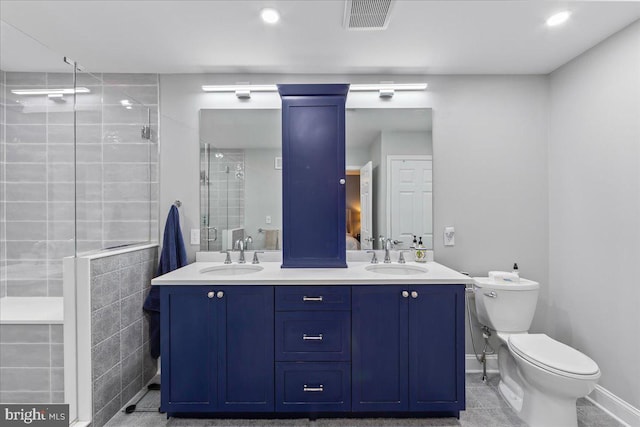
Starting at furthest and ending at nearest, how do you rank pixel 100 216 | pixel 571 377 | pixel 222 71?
pixel 222 71, pixel 100 216, pixel 571 377

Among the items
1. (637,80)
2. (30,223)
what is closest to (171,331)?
(30,223)

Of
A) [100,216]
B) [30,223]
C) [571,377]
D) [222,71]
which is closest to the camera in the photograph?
[571,377]

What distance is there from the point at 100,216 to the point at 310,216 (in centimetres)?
155

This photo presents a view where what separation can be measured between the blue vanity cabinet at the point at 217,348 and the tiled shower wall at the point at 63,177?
749mm

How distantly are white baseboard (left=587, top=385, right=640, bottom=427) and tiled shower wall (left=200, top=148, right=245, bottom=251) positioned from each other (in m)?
2.74

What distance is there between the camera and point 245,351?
71.8 inches

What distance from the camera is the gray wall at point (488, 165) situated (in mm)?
2455

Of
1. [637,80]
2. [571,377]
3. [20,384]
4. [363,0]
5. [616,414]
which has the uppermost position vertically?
[363,0]

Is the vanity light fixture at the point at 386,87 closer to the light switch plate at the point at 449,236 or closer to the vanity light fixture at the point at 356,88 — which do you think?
the vanity light fixture at the point at 356,88

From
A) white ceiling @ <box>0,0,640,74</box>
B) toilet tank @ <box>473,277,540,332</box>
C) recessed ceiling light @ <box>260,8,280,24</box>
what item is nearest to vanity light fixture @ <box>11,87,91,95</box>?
white ceiling @ <box>0,0,640,74</box>

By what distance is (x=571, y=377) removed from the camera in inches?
62.8

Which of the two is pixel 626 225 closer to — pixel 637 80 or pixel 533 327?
pixel 637 80

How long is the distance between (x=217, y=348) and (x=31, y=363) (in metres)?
1.07

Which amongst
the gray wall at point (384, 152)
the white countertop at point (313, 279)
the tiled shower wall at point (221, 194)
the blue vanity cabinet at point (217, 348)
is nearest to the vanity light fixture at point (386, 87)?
the gray wall at point (384, 152)
